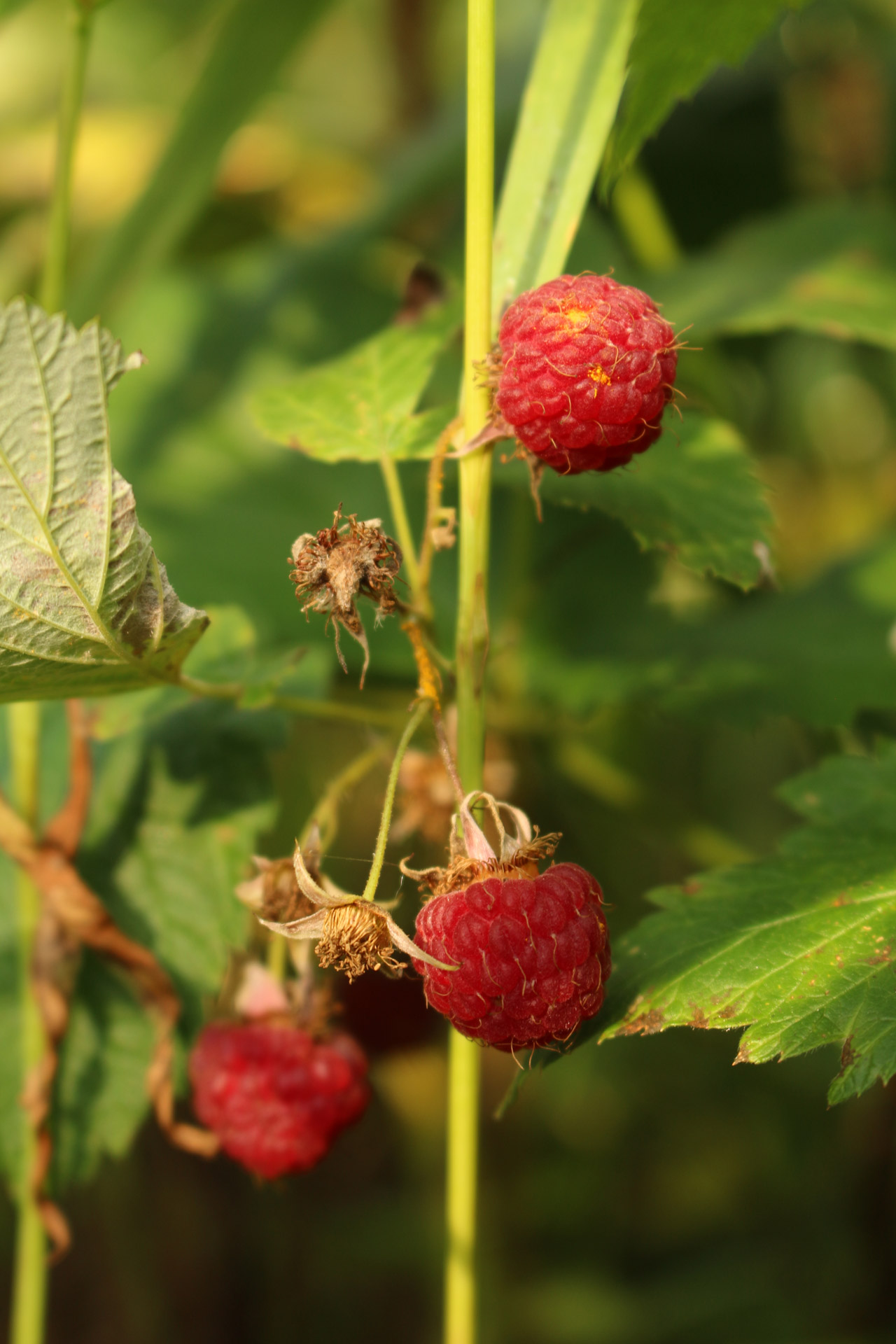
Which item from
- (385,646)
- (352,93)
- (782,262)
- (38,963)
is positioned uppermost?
(352,93)

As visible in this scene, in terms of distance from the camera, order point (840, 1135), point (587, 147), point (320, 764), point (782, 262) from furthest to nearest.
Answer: point (320, 764)
point (840, 1135)
point (782, 262)
point (587, 147)

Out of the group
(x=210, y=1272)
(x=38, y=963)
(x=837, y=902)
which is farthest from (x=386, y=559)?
(x=210, y=1272)

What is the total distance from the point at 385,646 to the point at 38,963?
39cm

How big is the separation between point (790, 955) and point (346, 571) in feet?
0.72

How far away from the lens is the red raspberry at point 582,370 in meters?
0.40

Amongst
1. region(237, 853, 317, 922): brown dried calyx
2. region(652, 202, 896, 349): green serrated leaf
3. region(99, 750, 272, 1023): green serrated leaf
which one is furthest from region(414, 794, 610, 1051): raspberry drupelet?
region(652, 202, 896, 349): green serrated leaf

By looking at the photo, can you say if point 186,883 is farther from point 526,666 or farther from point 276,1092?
point 526,666

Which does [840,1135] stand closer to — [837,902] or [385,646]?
[385,646]

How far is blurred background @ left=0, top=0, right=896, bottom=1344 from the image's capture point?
1.01 m

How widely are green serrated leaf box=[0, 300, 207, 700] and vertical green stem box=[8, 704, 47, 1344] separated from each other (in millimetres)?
184

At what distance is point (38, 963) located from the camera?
23.5 inches

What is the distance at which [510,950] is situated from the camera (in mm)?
383

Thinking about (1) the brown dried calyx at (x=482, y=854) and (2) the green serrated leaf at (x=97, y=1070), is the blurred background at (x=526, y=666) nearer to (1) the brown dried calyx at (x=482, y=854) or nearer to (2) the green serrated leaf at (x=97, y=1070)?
(2) the green serrated leaf at (x=97, y=1070)

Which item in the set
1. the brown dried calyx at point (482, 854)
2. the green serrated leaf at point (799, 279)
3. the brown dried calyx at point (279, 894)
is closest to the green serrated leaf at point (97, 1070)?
the brown dried calyx at point (279, 894)
